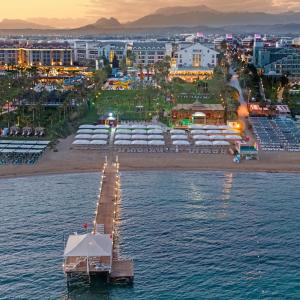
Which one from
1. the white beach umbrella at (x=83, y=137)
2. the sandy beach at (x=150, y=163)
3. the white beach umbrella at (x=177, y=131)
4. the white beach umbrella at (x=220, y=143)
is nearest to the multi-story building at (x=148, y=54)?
the white beach umbrella at (x=177, y=131)

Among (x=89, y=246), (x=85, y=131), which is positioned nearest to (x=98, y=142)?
Answer: (x=85, y=131)

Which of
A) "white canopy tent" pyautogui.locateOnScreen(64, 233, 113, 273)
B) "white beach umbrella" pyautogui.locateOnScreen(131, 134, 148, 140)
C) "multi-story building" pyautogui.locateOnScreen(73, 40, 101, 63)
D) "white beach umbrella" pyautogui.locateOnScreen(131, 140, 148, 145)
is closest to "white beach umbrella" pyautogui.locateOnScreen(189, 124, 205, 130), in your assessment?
"white beach umbrella" pyautogui.locateOnScreen(131, 134, 148, 140)

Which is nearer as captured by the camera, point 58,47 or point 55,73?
point 55,73

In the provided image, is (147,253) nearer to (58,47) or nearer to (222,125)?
(222,125)

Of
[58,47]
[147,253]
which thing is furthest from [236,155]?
[58,47]

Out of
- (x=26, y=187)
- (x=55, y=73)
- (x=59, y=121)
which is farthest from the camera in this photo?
(x=55, y=73)

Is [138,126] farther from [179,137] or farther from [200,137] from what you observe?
[200,137]

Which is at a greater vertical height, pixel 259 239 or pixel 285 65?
pixel 285 65
